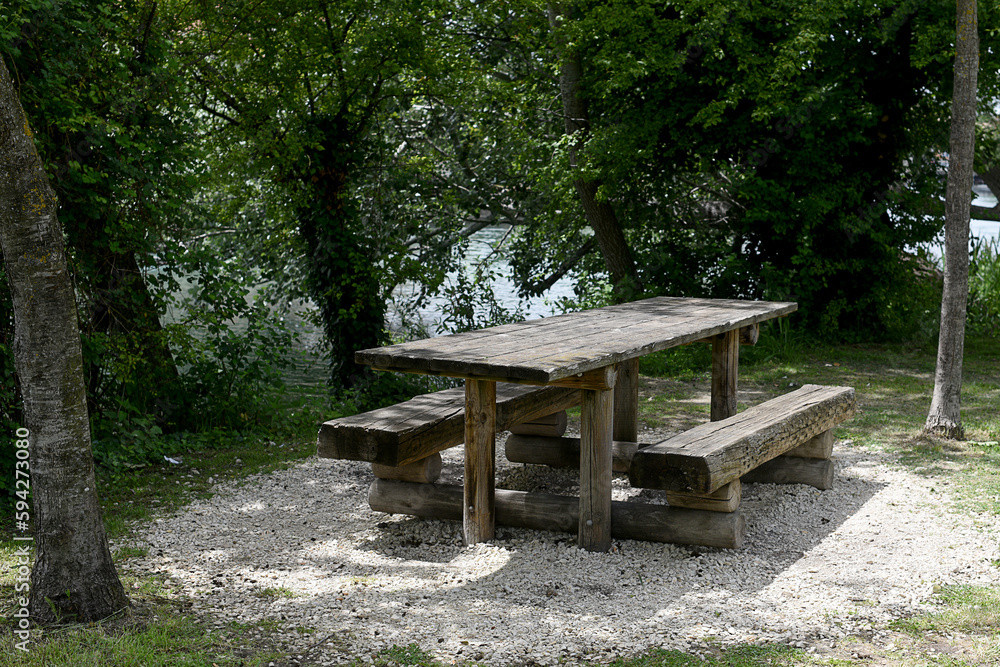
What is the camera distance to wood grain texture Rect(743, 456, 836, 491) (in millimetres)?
6121

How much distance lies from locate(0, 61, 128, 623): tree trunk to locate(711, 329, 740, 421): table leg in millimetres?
4439

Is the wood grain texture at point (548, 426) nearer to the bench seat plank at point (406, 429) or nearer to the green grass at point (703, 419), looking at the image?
the bench seat plank at point (406, 429)

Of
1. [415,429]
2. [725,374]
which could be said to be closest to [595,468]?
[415,429]

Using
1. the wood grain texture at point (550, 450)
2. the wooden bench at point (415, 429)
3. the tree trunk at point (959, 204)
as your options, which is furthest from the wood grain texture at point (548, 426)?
the tree trunk at point (959, 204)

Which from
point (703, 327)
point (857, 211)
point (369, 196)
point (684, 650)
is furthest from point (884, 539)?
point (369, 196)

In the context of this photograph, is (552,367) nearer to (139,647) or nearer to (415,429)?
(415,429)

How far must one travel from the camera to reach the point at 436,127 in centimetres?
1458

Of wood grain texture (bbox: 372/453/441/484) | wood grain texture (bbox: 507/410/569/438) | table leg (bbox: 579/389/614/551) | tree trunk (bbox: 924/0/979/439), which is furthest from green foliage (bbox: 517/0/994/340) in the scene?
table leg (bbox: 579/389/614/551)

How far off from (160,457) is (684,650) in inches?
185

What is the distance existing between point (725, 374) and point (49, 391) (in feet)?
15.3

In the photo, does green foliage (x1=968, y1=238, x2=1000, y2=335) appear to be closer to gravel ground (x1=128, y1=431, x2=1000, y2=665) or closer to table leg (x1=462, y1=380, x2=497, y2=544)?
gravel ground (x1=128, y1=431, x2=1000, y2=665)

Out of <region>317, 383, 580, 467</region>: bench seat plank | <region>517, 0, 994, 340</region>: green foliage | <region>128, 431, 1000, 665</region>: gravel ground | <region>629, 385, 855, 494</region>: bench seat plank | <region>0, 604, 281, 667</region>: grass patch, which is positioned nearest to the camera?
<region>0, 604, 281, 667</region>: grass patch

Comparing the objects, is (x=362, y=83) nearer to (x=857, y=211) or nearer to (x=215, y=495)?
(x=215, y=495)

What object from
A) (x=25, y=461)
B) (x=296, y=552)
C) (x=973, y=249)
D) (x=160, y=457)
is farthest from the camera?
(x=973, y=249)
